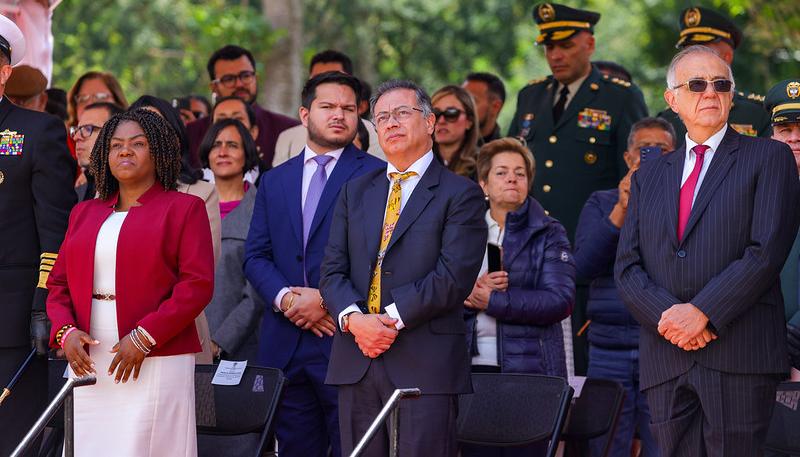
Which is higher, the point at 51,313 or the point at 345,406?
the point at 51,313

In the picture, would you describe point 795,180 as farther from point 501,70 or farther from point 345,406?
point 501,70

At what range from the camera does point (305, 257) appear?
6215mm

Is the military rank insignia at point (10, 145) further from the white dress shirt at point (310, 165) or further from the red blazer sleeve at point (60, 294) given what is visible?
the white dress shirt at point (310, 165)

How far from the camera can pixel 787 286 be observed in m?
5.62

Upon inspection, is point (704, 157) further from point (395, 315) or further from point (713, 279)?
point (395, 315)

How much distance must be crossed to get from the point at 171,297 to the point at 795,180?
2.40 metres

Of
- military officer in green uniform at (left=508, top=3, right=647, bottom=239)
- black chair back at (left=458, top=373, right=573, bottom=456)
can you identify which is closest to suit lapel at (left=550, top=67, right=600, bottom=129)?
military officer in green uniform at (left=508, top=3, right=647, bottom=239)

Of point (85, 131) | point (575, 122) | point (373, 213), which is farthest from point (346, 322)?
point (575, 122)

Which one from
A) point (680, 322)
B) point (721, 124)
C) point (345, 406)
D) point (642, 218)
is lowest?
point (345, 406)

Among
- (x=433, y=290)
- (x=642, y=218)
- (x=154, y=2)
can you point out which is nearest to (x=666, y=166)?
(x=642, y=218)

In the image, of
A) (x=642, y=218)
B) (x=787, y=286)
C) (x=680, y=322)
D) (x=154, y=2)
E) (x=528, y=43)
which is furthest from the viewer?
(x=528, y=43)

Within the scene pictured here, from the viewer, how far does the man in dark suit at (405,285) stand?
518 centimetres

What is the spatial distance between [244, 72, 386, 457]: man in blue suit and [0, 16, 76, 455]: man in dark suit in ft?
3.10

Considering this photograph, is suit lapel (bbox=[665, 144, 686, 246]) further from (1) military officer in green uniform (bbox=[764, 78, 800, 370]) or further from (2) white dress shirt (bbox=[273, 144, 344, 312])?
(2) white dress shirt (bbox=[273, 144, 344, 312])
